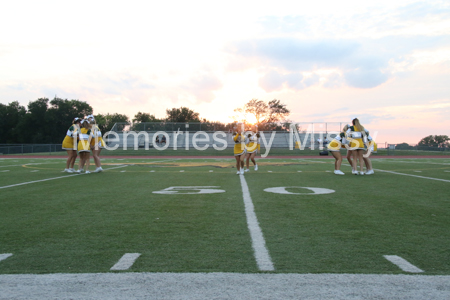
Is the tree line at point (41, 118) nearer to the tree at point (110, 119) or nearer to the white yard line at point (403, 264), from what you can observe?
the tree at point (110, 119)

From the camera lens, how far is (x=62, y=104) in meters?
77.4

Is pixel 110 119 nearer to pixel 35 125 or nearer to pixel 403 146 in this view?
pixel 35 125

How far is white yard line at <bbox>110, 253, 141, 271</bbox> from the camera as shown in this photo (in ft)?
10.5

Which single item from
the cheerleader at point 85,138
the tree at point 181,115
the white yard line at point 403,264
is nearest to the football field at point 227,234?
the white yard line at point 403,264

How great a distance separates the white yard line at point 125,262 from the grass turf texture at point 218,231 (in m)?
0.06

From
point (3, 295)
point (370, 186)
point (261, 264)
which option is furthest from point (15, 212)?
point (370, 186)

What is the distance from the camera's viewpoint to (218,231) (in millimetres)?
4559

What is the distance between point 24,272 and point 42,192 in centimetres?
555

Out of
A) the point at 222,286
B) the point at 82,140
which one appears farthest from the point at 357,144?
the point at 222,286

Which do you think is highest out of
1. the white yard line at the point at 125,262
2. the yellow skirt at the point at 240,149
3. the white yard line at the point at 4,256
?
the yellow skirt at the point at 240,149

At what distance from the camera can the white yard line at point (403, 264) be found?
10.3ft

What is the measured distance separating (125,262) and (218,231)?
1.44 m

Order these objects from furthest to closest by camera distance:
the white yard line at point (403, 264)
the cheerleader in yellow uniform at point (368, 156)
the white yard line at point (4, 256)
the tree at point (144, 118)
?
the tree at point (144, 118) → the cheerleader in yellow uniform at point (368, 156) → the white yard line at point (4, 256) → the white yard line at point (403, 264)

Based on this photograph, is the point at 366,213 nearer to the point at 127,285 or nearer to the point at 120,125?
the point at 127,285
